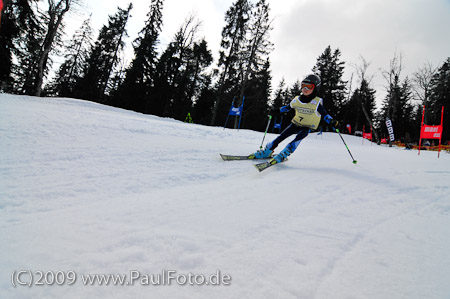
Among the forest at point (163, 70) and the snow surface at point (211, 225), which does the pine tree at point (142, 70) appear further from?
the snow surface at point (211, 225)

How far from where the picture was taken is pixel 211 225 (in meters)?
1.81

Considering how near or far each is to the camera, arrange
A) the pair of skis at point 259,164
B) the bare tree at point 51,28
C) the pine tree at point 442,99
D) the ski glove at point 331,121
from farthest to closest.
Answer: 1. the pine tree at point 442,99
2. the bare tree at point 51,28
3. the ski glove at point 331,121
4. the pair of skis at point 259,164

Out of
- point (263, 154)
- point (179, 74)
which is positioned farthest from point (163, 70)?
point (263, 154)

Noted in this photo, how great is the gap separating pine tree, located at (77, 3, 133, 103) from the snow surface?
2699 cm

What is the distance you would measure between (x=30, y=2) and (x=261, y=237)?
23.0 m

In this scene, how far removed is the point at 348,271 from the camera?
53.7 inches

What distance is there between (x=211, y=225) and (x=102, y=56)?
110 feet

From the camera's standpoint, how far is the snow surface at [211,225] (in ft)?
4.03

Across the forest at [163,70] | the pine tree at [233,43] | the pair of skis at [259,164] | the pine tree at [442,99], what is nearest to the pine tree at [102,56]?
the forest at [163,70]

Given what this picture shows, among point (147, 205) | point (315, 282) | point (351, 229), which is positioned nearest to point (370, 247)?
point (351, 229)

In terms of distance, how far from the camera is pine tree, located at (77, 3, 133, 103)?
2687 cm

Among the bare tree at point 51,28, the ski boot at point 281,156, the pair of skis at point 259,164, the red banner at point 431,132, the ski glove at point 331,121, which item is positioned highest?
the bare tree at point 51,28

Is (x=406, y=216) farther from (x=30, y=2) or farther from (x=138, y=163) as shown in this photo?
(x=30, y=2)

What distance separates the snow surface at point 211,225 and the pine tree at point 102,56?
26989 millimetres
